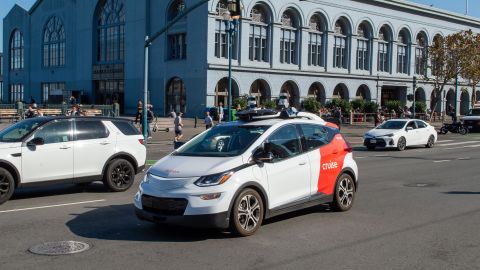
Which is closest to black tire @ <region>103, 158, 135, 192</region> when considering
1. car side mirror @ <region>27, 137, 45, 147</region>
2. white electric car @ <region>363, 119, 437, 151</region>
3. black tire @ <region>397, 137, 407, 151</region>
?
car side mirror @ <region>27, 137, 45, 147</region>

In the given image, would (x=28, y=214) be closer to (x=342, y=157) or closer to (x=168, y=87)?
(x=342, y=157)

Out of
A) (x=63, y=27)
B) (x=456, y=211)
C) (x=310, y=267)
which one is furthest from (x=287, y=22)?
(x=310, y=267)

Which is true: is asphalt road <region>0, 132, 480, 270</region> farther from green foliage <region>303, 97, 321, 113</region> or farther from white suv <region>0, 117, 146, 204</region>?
green foliage <region>303, 97, 321, 113</region>

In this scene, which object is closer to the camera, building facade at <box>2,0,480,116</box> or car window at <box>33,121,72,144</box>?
car window at <box>33,121,72,144</box>

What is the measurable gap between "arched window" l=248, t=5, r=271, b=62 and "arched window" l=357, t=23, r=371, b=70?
1276 cm

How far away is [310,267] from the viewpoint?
21.0ft

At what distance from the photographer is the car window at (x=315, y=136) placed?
9062 millimetres

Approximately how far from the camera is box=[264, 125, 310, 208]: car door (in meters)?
8.20

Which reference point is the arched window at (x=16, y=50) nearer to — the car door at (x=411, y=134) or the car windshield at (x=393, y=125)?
the car windshield at (x=393, y=125)

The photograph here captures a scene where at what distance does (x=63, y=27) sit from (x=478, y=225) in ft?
190

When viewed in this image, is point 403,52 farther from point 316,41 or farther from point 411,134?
point 411,134

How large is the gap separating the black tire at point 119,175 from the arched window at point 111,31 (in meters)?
41.9

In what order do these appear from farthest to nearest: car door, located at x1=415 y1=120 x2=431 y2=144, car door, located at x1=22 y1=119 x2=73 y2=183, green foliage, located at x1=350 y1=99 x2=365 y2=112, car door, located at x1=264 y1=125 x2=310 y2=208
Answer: green foliage, located at x1=350 y1=99 x2=365 y2=112, car door, located at x1=415 y1=120 x2=431 y2=144, car door, located at x1=22 y1=119 x2=73 y2=183, car door, located at x1=264 y1=125 x2=310 y2=208

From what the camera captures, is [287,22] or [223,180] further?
[287,22]
